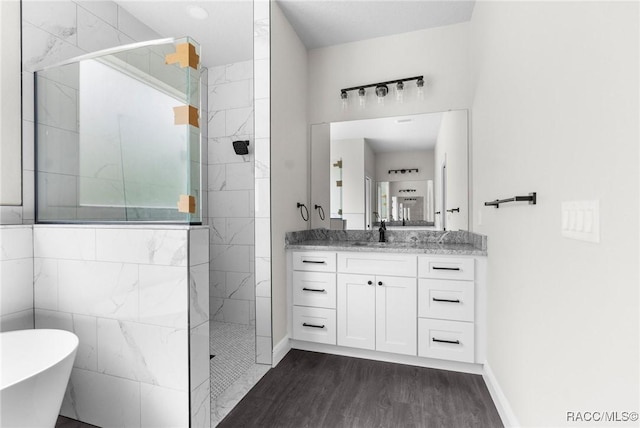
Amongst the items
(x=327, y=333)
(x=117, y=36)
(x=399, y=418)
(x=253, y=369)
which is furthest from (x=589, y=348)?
(x=117, y=36)

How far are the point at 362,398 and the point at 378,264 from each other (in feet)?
2.93

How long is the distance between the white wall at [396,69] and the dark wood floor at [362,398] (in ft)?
7.10

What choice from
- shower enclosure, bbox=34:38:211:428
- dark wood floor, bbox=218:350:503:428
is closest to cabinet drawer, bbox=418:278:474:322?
dark wood floor, bbox=218:350:503:428

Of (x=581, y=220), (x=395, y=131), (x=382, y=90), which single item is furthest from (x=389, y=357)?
(x=382, y=90)

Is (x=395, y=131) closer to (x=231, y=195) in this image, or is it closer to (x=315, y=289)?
(x=315, y=289)

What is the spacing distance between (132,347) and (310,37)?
2779 mm

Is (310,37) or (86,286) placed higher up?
(310,37)

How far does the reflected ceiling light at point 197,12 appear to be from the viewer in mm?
2414

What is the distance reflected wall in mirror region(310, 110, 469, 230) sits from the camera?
264cm

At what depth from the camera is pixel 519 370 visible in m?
1.40

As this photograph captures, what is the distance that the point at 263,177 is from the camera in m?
2.23

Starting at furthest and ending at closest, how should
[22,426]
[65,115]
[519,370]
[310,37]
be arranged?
[310,37]
[65,115]
[519,370]
[22,426]

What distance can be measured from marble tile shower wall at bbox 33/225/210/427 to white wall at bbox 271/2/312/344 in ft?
2.95

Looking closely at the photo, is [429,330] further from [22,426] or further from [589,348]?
[22,426]
